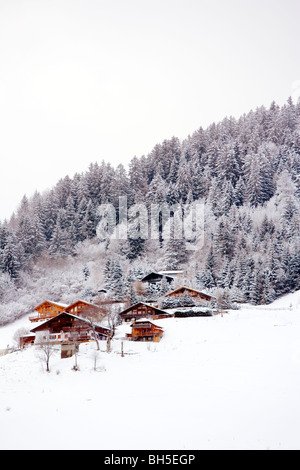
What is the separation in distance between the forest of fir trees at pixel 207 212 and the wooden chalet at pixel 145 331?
1843cm

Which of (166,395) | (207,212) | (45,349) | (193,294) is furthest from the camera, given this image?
(207,212)

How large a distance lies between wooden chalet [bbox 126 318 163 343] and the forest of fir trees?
1843 cm

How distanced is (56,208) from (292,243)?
72.1m

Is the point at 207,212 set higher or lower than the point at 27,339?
higher

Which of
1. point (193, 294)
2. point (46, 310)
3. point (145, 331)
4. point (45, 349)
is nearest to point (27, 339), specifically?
point (46, 310)

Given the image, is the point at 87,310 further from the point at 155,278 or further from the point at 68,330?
the point at 155,278

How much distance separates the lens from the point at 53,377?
29.9m

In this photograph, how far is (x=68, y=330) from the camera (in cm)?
4719

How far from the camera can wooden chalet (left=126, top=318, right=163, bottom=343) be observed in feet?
143

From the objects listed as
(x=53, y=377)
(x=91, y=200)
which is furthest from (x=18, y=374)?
(x=91, y=200)

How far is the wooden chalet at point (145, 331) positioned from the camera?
4372 cm

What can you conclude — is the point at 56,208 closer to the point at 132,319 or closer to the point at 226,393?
the point at 132,319

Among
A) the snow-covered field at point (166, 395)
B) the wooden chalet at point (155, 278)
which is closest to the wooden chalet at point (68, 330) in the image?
the snow-covered field at point (166, 395)

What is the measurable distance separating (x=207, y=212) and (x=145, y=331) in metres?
58.8
